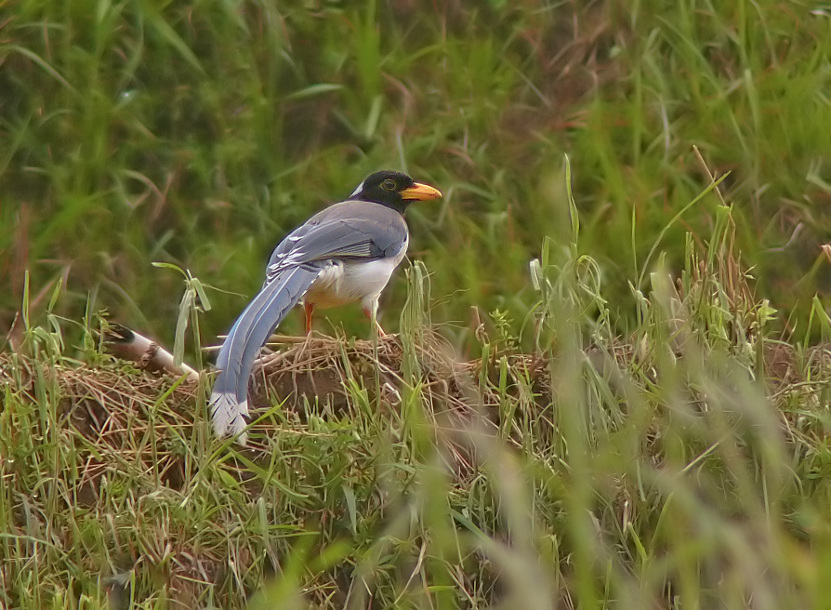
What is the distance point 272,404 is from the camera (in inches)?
171

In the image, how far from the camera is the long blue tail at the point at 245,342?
3938mm

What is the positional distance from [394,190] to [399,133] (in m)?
0.52

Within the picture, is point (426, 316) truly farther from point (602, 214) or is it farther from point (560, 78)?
point (560, 78)

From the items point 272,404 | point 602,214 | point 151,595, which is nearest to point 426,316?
point 272,404

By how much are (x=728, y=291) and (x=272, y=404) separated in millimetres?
1511

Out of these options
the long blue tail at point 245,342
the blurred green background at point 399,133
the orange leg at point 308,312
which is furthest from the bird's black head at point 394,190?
the long blue tail at point 245,342

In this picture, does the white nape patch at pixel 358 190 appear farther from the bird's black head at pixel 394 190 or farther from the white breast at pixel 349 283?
the white breast at pixel 349 283

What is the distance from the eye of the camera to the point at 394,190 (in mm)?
6172

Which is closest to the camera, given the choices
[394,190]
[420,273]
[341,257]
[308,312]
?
[420,273]

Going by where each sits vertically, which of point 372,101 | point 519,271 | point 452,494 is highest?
point 452,494

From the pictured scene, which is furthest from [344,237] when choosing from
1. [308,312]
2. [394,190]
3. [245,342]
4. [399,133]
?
[245,342]

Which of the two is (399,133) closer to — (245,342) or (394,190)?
(394,190)

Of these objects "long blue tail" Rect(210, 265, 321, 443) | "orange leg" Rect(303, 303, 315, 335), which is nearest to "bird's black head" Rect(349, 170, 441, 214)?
"orange leg" Rect(303, 303, 315, 335)

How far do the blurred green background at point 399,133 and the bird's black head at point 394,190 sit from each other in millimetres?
281
